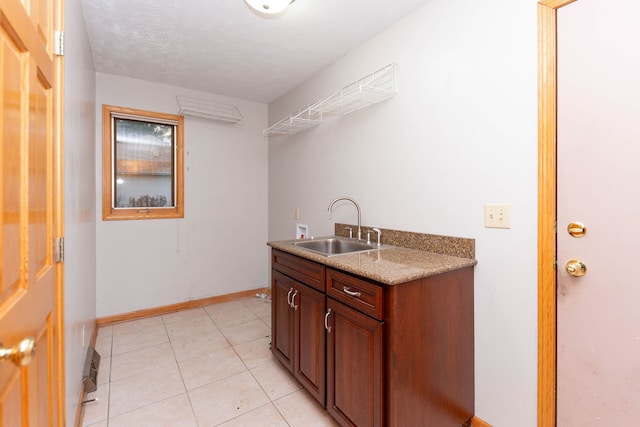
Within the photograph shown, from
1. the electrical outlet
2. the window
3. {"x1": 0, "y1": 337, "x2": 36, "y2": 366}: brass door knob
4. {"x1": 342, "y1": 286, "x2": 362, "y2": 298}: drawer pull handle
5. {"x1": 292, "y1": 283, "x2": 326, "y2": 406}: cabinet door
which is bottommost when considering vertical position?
{"x1": 292, "y1": 283, "x2": 326, "y2": 406}: cabinet door

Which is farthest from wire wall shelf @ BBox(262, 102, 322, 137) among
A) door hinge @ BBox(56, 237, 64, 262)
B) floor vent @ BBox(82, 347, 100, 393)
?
floor vent @ BBox(82, 347, 100, 393)

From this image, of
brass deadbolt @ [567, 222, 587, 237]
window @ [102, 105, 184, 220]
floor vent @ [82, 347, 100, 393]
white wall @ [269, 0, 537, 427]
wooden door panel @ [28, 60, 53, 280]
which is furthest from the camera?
window @ [102, 105, 184, 220]

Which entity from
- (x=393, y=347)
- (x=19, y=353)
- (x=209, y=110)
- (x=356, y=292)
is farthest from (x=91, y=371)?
(x=209, y=110)

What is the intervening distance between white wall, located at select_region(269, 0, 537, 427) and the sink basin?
203mm

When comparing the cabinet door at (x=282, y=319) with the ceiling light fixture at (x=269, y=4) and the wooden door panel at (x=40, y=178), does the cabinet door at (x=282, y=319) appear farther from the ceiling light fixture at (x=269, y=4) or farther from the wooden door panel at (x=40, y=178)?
the ceiling light fixture at (x=269, y=4)

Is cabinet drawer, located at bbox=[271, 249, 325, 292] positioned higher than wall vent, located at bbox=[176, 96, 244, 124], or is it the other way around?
wall vent, located at bbox=[176, 96, 244, 124]

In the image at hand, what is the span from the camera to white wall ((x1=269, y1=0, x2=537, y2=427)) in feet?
4.67

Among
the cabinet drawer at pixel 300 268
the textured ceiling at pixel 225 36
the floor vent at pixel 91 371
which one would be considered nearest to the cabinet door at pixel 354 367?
the cabinet drawer at pixel 300 268

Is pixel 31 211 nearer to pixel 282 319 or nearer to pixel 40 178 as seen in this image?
pixel 40 178

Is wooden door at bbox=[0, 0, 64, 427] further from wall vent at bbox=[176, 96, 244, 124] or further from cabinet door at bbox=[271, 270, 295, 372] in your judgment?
wall vent at bbox=[176, 96, 244, 124]

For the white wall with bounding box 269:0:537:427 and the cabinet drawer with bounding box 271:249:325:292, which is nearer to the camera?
the white wall with bounding box 269:0:537:427

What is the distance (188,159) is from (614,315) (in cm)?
355

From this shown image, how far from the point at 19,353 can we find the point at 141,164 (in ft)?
9.66

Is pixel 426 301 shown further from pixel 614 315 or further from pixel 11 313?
pixel 11 313
